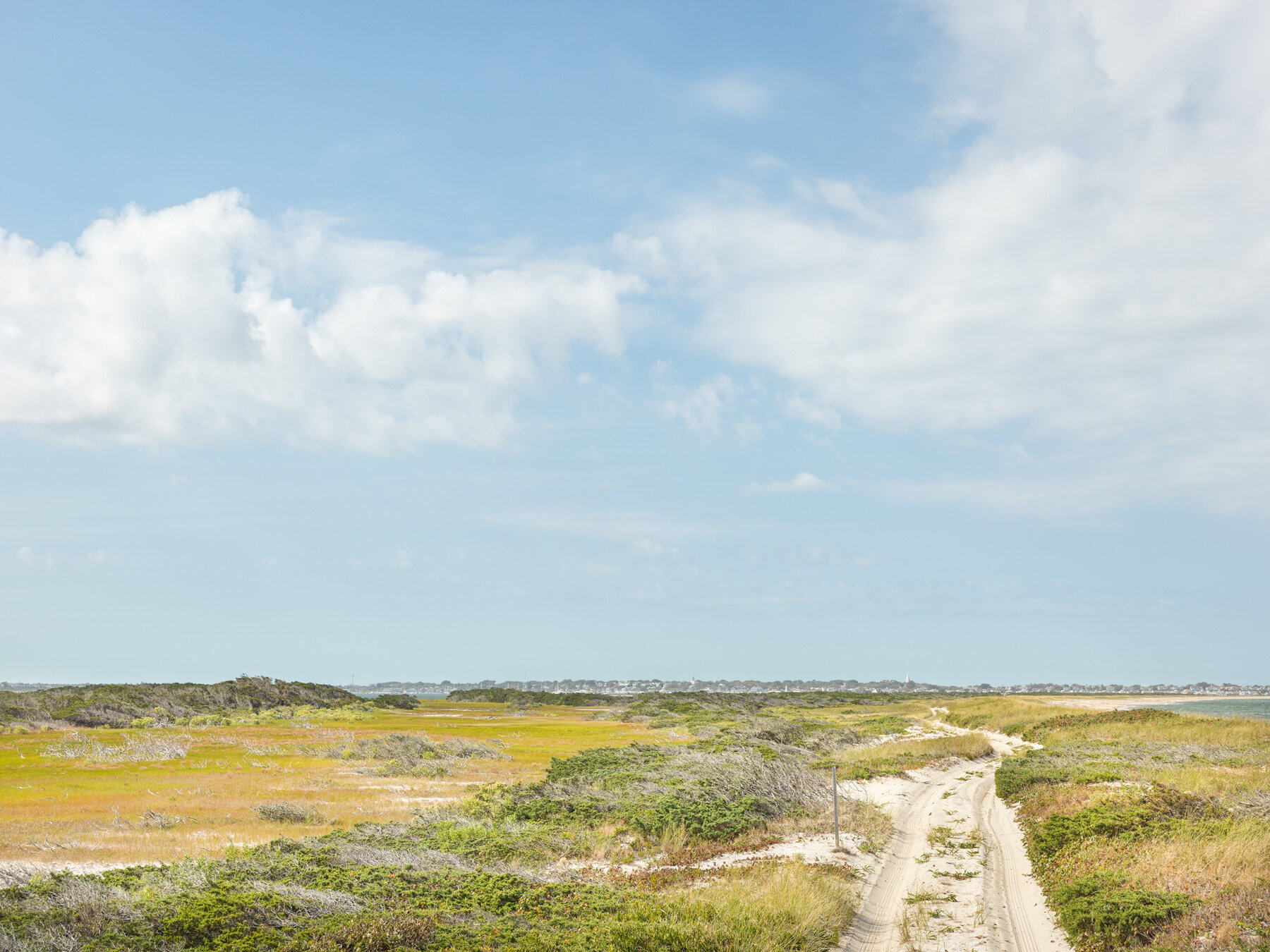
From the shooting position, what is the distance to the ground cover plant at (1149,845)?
41.9 feet

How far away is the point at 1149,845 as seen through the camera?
17.7m

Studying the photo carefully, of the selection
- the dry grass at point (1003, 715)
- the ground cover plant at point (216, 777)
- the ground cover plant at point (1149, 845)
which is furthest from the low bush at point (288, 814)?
the dry grass at point (1003, 715)

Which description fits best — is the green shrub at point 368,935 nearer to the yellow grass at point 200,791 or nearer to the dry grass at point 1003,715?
the yellow grass at point 200,791

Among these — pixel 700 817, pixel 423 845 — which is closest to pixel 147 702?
pixel 423 845

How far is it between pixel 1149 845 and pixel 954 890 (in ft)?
14.6

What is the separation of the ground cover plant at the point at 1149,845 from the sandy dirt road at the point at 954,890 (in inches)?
23.1

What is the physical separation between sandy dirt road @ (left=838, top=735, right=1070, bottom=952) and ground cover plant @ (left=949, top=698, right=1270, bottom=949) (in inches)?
23.1

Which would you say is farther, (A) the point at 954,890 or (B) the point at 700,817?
(B) the point at 700,817

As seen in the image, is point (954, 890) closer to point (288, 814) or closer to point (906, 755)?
point (288, 814)

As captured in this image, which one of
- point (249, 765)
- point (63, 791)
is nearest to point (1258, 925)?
point (63, 791)

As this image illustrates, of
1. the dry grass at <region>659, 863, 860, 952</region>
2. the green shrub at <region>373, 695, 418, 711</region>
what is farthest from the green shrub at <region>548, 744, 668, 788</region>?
the green shrub at <region>373, 695, 418, 711</region>

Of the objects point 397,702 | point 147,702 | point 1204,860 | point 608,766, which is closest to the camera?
point 1204,860

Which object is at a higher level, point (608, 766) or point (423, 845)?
point (423, 845)

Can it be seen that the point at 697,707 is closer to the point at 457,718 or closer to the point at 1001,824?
the point at 457,718
